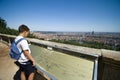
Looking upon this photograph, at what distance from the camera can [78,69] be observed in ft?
5.96

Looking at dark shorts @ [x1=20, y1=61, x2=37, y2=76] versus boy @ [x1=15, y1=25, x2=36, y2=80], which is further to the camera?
dark shorts @ [x1=20, y1=61, x2=37, y2=76]

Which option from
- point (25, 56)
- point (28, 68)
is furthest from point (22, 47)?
point (28, 68)

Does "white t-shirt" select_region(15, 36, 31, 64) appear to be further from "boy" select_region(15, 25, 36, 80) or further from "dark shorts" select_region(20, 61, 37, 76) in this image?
"dark shorts" select_region(20, 61, 37, 76)

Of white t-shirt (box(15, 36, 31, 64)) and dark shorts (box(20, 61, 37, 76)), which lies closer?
white t-shirt (box(15, 36, 31, 64))

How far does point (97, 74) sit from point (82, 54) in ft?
1.40

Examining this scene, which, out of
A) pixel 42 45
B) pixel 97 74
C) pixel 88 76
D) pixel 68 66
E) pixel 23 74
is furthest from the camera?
pixel 42 45

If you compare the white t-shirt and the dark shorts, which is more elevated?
the white t-shirt

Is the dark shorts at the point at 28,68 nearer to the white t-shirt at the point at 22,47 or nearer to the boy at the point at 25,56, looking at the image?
the boy at the point at 25,56

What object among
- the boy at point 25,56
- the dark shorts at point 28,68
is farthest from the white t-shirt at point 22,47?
the dark shorts at point 28,68

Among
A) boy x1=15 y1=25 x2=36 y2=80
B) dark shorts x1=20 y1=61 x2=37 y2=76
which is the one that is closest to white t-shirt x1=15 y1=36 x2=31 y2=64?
Answer: boy x1=15 y1=25 x2=36 y2=80

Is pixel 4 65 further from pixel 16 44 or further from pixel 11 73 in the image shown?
pixel 16 44


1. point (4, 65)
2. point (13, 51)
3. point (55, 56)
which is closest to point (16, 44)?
point (13, 51)

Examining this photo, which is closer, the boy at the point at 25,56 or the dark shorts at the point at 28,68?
the boy at the point at 25,56

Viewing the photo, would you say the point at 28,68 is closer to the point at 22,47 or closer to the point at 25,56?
the point at 25,56
